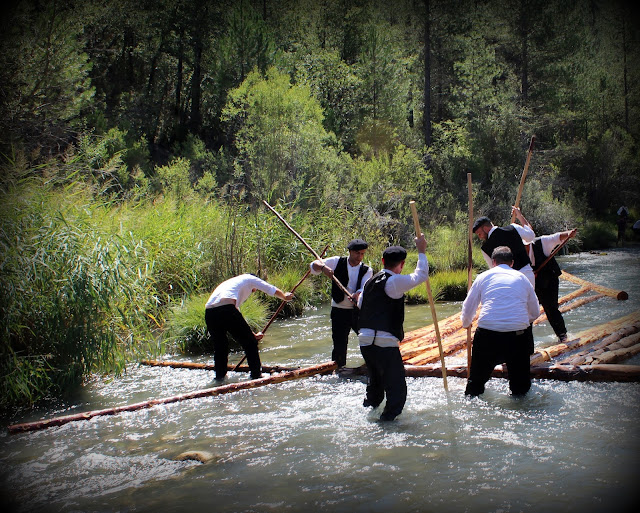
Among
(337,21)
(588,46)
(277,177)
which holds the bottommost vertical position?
(277,177)

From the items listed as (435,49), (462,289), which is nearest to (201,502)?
(462,289)

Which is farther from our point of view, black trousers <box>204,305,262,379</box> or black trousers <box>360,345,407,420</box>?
black trousers <box>204,305,262,379</box>

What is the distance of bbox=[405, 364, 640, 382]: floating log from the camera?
602 cm

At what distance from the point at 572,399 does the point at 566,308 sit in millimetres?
4807

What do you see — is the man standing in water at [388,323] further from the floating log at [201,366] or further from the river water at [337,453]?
the floating log at [201,366]

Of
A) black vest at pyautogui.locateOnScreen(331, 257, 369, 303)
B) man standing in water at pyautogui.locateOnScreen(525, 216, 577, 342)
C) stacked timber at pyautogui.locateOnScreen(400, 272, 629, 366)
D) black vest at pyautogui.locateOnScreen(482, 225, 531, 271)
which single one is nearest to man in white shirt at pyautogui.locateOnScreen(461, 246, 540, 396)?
black vest at pyautogui.locateOnScreen(482, 225, 531, 271)

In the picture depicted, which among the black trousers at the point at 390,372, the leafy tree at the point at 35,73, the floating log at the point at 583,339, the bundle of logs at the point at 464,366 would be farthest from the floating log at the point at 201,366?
the leafy tree at the point at 35,73

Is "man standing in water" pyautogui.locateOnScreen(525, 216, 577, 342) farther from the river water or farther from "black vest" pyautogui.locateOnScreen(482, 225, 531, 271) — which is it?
the river water

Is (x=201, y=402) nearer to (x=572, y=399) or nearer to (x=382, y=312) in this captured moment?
(x=382, y=312)

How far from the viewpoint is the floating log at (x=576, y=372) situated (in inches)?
237

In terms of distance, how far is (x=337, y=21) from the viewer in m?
36.4

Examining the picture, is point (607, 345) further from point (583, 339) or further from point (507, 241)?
point (507, 241)

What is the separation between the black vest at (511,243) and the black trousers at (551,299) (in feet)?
2.71

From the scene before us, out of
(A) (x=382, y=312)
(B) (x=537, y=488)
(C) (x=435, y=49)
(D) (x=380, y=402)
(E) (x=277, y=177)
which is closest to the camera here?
(B) (x=537, y=488)
